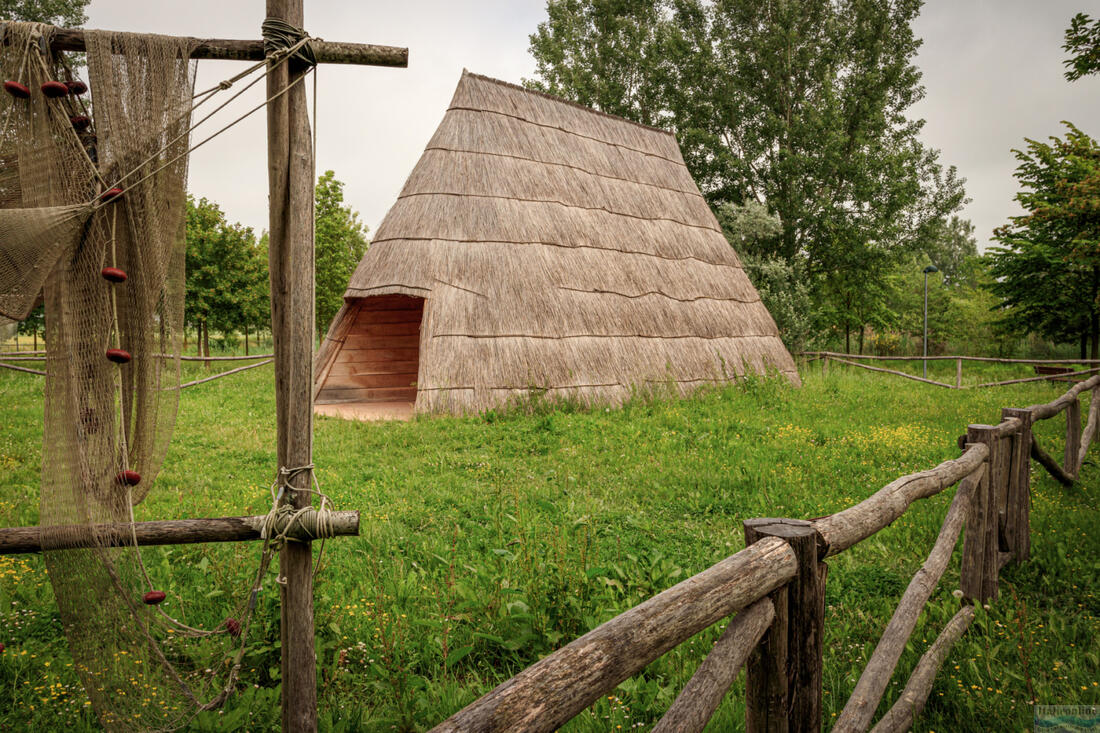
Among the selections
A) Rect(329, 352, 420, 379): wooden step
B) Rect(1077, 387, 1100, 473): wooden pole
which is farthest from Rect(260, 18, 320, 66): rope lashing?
Rect(329, 352, 420, 379): wooden step

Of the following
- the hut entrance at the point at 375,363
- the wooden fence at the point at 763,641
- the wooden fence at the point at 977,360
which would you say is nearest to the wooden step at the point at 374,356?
the hut entrance at the point at 375,363

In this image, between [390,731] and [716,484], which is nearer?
[390,731]

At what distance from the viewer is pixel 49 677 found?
281cm

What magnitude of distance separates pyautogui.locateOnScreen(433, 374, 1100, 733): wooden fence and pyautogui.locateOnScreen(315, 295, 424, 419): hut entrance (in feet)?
26.0

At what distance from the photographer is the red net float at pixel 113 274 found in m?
2.13

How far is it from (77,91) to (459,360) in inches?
283

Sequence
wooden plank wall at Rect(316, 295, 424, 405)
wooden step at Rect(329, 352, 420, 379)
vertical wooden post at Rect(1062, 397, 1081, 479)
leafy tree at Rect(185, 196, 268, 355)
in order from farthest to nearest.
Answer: leafy tree at Rect(185, 196, 268, 355), wooden step at Rect(329, 352, 420, 379), wooden plank wall at Rect(316, 295, 424, 405), vertical wooden post at Rect(1062, 397, 1081, 479)

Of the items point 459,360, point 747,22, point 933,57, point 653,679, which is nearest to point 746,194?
point 747,22

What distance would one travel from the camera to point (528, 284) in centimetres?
1031

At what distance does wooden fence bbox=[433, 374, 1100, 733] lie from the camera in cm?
125

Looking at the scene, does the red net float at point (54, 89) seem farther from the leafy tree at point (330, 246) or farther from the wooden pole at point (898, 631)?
the leafy tree at point (330, 246)

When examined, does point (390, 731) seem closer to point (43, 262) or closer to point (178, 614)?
point (178, 614)

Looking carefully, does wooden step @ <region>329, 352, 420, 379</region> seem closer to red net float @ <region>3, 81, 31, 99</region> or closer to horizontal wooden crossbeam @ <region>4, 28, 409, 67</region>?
horizontal wooden crossbeam @ <region>4, 28, 409, 67</region>

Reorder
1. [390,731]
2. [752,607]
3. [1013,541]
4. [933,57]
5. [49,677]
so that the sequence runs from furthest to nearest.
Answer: [933,57] < [1013,541] < [49,677] < [390,731] < [752,607]
